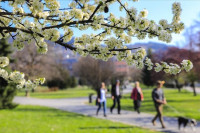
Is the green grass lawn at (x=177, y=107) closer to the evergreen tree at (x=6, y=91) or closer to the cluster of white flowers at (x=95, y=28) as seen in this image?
the evergreen tree at (x=6, y=91)

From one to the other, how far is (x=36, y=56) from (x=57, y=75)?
17.2 ft

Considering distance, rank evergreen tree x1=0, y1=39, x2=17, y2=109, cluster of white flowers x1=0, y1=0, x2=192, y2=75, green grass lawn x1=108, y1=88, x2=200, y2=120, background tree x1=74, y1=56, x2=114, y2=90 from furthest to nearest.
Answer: background tree x1=74, y1=56, x2=114, y2=90, evergreen tree x1=0, y1=39, x2=17, y2=109, green grass lawn x1=108, y1=88, x2=200, y2=120, cluster of white flowers x1=0, y1=0, x2=192, y2=75

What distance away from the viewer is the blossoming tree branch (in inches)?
101

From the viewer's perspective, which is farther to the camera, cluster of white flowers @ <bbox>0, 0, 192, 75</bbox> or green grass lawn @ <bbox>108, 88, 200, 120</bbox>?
green grass lawn @ <bbox>108, 88, 200, 120</bbox>

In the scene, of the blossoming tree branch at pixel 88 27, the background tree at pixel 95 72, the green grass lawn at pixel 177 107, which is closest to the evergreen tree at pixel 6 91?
the green grass lawn at pixel 177 107

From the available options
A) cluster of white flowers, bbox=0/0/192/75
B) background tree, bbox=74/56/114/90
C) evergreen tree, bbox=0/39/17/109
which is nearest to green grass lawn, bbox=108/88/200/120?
background tree, bbox=74/56/114/90

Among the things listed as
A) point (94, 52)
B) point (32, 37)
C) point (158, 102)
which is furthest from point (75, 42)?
point (158, 102)

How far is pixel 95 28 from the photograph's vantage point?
2.83 metres

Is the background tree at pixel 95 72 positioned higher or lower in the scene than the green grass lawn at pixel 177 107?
higher

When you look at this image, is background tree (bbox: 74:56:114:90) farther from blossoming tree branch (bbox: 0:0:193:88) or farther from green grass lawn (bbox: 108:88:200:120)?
blossoming tree branch (bbox: 0:0:193:88)

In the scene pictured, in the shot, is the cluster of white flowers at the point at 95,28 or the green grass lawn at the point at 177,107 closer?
the cluster of white flowers at the point at 95,28

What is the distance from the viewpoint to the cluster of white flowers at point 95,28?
8.37ft

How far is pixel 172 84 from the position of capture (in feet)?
211

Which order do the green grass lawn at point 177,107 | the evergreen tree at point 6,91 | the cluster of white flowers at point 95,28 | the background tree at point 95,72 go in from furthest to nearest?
the background tree at point 95,72, the evergreen tree at point 6,91, the green grass lawn at point 177,107, the cluster of white flowers at point 95,28
